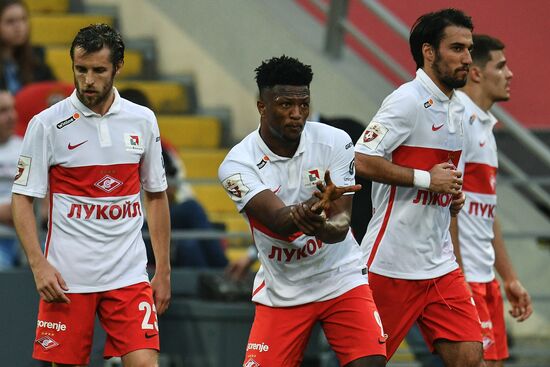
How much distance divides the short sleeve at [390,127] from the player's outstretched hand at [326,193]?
3.73ft

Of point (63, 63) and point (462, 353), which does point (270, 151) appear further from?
point (63, 63)

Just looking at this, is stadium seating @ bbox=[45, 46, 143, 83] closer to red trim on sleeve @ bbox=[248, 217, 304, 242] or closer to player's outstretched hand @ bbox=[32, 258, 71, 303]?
player's outstretched hand @ bbox=[32, 258, 71, 303]

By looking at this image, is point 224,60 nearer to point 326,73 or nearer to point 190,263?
point 326,73

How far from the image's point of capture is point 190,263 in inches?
419

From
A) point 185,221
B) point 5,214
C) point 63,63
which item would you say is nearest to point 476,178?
point 185,221

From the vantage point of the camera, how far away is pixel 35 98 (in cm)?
1080

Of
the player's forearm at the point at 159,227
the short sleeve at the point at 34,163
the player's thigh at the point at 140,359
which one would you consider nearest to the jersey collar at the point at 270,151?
the player's forearm at the point at 159,227

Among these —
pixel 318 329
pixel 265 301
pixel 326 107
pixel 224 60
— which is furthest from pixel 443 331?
pixel 224 60

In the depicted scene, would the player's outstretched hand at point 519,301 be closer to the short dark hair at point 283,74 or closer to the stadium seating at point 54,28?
the short dark hair at point 283,74

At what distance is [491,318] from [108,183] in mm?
2758

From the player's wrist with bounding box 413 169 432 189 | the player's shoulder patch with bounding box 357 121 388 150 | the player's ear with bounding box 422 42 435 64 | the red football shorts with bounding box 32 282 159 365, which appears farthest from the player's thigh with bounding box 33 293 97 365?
the player's ear with bounding box 422 42 435 64

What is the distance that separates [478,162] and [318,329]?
88.9 inches

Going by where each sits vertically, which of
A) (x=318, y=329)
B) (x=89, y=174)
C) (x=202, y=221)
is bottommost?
(x=318, y=329)

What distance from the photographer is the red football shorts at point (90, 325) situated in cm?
750
